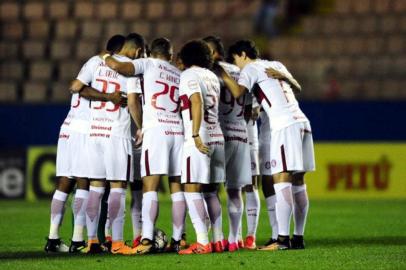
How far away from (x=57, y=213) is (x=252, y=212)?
2.01 meters

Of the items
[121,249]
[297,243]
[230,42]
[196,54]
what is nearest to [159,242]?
[121,249]

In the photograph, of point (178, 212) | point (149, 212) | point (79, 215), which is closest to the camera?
point (149, 212)

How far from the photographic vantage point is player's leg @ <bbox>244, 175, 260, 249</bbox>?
11875mm

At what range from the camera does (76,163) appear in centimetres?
1155

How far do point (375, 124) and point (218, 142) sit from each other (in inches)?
379

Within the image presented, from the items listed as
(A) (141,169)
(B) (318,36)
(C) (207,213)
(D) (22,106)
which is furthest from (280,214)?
(B) (318,36)

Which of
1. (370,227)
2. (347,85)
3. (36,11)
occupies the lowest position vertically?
(370,227)

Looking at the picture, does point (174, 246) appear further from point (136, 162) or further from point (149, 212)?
point (136, 162)

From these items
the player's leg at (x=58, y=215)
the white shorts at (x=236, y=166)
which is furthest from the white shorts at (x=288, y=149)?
the player's leg at (x=58, y=215)

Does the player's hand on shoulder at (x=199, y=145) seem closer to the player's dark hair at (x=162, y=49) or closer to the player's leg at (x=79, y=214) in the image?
the player's dark hair at (x=162, y=49)

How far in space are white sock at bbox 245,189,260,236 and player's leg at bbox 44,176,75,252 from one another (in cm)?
185

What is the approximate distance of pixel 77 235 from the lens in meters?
11.5

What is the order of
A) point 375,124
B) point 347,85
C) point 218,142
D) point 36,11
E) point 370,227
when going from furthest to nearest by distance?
point 36,11 < point 347,85 < point 375,124 < point 370,227 < point 218,142

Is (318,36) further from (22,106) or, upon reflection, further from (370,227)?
(370,227)
